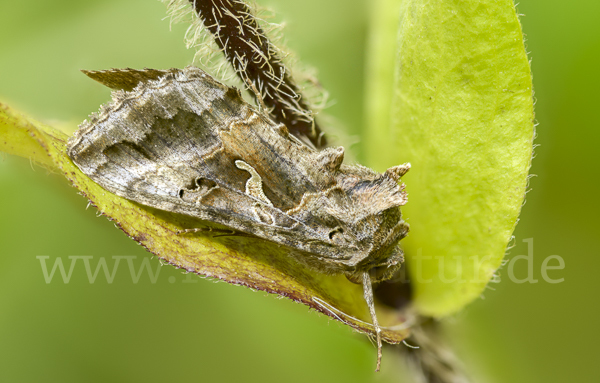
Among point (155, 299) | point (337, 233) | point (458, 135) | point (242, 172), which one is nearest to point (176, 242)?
point (242, 172)

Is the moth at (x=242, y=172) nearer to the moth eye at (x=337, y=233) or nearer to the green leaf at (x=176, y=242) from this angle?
the moth eye at (x=337, y=233)

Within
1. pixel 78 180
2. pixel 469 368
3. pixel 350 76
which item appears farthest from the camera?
pixel 350 76

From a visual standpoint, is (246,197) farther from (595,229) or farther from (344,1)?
(595,229)

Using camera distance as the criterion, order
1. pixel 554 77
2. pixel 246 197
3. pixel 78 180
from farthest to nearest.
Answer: pixel 246 197, pixel 554 77, pixel 78 180

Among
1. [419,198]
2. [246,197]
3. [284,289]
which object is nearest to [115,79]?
[246,197]

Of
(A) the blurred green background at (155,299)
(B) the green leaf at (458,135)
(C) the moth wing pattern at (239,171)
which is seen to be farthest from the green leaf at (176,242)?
(A) the blurred green background at (155,299)

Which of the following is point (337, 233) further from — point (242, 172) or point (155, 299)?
point (155, 299)

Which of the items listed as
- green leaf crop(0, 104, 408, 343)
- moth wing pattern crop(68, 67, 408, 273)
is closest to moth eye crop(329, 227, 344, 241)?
moth wing pattern crop(68, 67, 408, 273)
